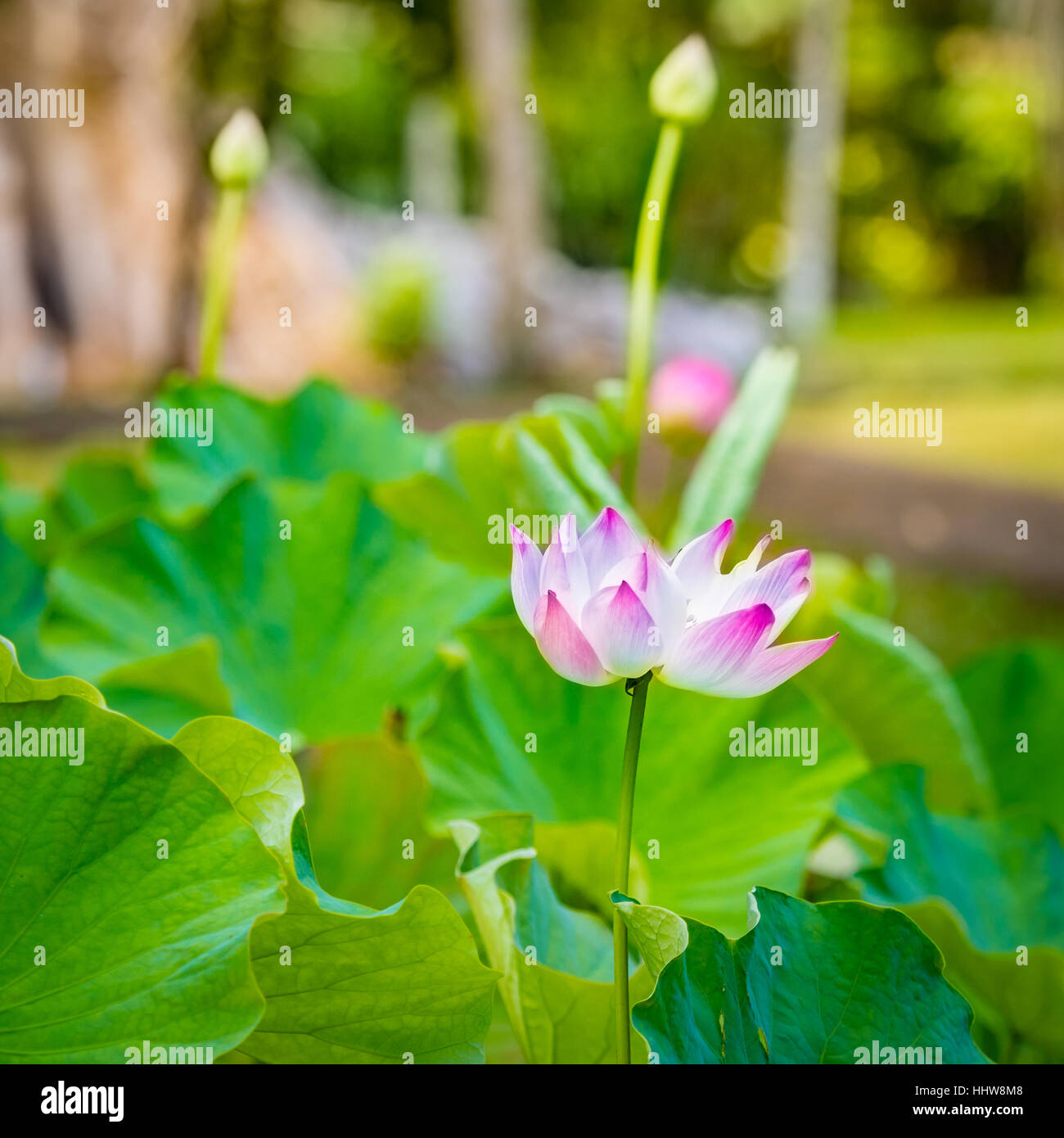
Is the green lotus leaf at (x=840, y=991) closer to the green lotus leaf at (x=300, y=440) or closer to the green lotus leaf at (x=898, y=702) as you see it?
the green lotus leaf at (x=898, y=702)

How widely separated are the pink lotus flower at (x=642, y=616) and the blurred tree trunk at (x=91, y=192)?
433 cm

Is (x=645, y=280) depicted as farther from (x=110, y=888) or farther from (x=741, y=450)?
(x=110, y=888)

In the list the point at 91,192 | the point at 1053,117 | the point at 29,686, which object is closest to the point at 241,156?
the point at 29,686

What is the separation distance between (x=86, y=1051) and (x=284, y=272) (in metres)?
5.56

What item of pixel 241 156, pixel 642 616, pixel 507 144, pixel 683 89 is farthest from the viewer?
pixel 507 144

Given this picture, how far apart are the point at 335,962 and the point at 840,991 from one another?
0.49 ft

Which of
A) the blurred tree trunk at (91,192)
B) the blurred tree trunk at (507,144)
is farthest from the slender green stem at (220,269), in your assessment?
the blurred tree trunk at (507,144)

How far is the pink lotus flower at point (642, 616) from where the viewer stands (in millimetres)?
324

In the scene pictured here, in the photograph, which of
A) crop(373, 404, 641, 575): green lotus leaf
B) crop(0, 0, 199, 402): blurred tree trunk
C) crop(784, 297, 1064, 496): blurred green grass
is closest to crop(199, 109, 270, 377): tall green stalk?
crop(373, 404, 641, 575): green lotus leaf

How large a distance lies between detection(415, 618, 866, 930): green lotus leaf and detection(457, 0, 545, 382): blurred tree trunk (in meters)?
4.98

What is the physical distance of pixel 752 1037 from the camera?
359 millimetres

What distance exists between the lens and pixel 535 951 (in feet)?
1.34

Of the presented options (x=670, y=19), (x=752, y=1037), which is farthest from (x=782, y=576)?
(x=670, y=19)
